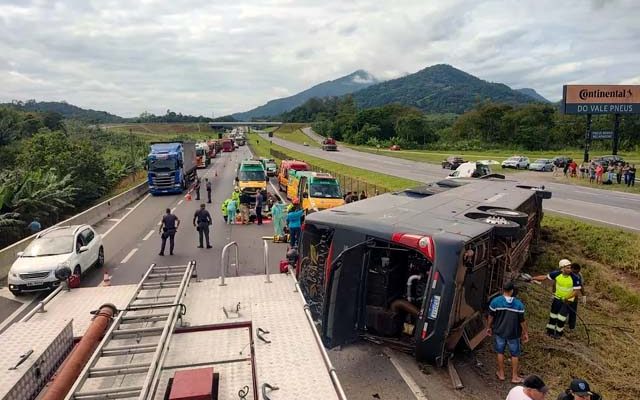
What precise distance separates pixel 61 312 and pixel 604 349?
9.99m

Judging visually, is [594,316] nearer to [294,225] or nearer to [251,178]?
[294,225]

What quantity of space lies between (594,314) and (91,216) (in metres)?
21.7

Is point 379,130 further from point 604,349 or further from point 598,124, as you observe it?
point 604,349

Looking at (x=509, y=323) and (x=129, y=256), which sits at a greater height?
(x=509, y=323)

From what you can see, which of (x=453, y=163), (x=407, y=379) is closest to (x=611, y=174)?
(x=453, y=163)

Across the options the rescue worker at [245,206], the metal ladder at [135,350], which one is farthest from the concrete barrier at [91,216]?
the metal ladder at [135,350]

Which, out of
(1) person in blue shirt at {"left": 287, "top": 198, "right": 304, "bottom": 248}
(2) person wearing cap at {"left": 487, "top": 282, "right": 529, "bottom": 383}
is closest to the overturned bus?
(2) person wearing cap at {"left": 487, "top": 282, "right": 529, "bottom": 383}

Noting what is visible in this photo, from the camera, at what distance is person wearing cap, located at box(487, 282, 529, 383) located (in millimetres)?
8008

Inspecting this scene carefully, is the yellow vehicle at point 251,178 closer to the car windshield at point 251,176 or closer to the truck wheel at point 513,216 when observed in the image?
the car windshield at point 251,176

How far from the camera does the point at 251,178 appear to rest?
27.7 m

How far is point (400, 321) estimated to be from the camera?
8.30 m

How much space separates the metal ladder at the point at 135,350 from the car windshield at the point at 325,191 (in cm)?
1585

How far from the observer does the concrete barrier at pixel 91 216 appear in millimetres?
15445

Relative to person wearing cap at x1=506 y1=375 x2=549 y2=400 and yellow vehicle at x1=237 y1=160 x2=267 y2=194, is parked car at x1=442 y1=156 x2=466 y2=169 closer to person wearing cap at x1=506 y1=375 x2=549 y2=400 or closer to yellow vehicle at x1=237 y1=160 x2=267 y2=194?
yellow vehicle at x1=237 y1=160 x2=267 y2=194
